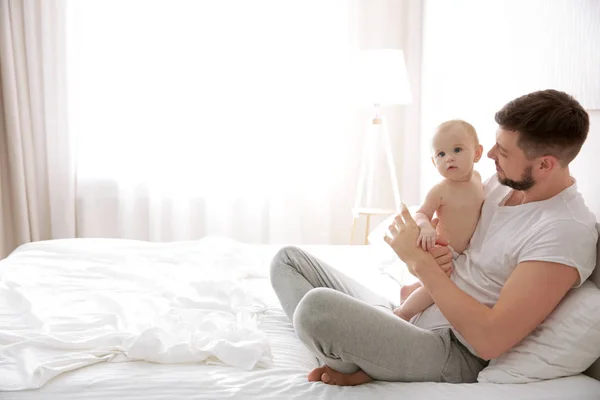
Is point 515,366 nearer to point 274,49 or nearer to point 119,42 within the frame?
point 274,49

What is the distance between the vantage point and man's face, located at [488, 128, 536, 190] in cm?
A: 137

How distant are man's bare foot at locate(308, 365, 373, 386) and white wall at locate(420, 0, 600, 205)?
2.40ft

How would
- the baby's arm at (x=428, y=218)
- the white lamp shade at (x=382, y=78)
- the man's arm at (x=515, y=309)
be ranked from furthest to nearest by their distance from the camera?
1. the white lamp shade at (x=382, y=78)
2. the baby's arm at (x=428, y=218)
3. the man's arm at (x=515, y=309)

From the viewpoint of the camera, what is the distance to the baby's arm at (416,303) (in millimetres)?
1612

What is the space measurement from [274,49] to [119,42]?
0.96 meters

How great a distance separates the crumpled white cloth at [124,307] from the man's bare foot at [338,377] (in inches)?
5.8

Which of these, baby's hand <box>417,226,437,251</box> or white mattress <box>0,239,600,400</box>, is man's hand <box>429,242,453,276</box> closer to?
baby's hand <box>417,226,437,251</box>

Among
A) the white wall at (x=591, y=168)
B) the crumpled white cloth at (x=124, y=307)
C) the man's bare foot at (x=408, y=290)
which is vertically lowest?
the crumpled white cloth at (x=124, y=307)

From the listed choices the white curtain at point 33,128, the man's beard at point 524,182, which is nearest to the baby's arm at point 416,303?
the man's beard at point 524,182

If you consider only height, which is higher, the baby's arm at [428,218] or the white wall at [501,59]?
the white wall at [501,59]

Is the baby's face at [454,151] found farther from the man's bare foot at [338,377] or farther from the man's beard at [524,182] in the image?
the man's bare foot at [338,377]

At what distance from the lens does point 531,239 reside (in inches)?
53.1

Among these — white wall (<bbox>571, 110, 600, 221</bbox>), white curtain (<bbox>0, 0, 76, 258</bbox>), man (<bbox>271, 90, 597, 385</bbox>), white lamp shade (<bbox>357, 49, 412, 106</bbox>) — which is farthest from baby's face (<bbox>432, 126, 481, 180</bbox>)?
white curtain (<bbox>0, 0, 76, 258</bbox>)

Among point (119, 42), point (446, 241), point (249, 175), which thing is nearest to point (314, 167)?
point (249, 175)
